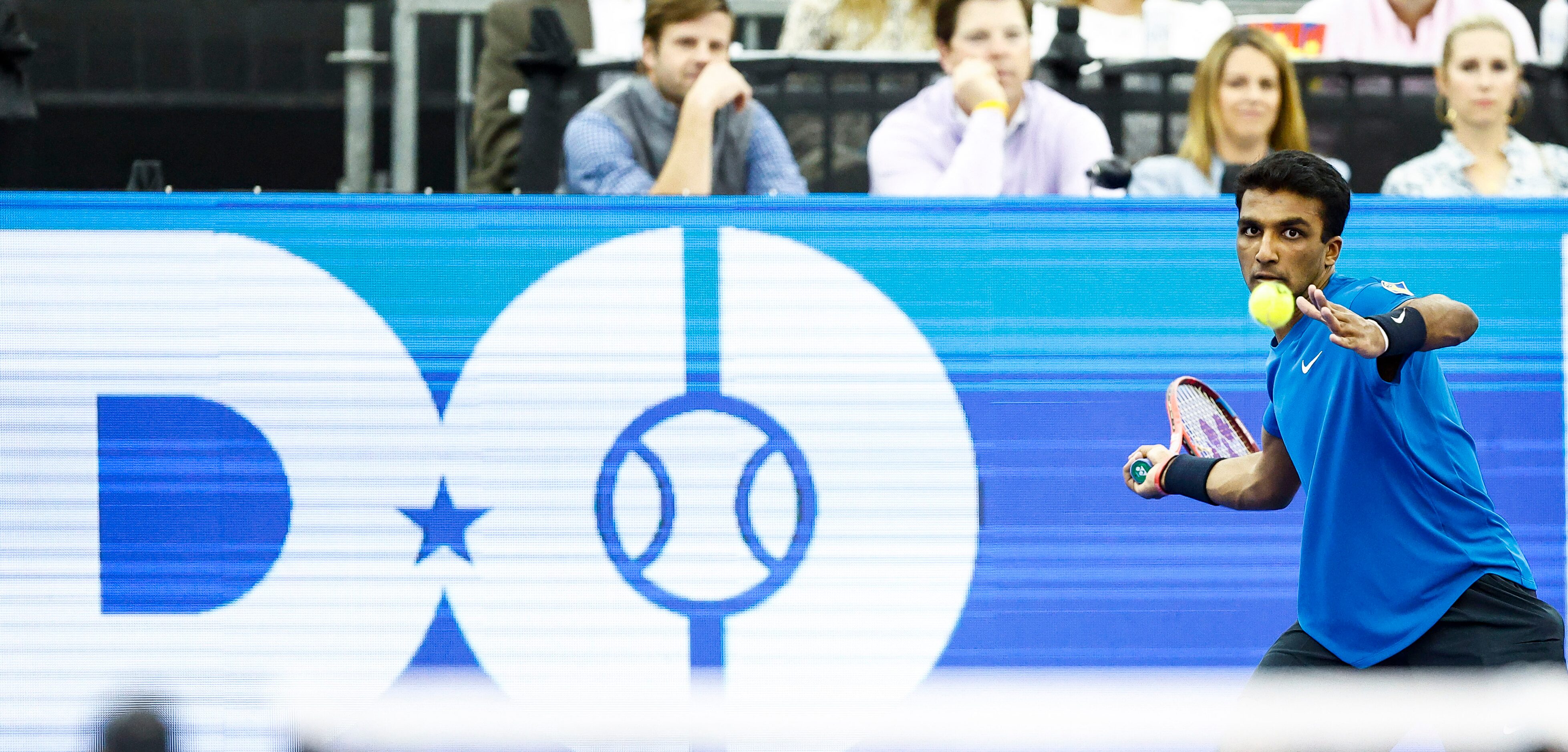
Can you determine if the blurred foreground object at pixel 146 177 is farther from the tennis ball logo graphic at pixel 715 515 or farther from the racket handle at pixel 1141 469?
the racket handle at pixel 1141 469

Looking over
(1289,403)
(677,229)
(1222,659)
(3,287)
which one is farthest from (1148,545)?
(3,287)

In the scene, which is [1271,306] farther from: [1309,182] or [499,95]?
[499,95]

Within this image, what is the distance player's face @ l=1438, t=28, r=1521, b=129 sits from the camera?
5480 mm

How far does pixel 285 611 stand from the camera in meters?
4.40

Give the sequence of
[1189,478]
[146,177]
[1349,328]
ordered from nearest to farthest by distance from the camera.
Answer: [1349,328], [1189,478], [146,177]

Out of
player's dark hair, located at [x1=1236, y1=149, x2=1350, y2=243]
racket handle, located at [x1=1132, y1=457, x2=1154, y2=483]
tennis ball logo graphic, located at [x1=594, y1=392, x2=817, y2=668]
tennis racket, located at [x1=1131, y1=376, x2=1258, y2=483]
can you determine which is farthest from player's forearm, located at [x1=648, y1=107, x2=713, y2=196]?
player's dark hair, located at [x1=1236, y1=149, x2=1350, y2=243]

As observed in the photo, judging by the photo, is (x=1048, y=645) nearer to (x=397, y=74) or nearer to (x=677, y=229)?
(x=677, y=229)

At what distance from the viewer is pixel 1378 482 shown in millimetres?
3383

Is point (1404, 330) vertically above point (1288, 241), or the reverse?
point (1288, 241)

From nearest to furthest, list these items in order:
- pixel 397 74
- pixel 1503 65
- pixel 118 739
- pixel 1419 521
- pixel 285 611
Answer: pixel 118 739 < pixel 1419 521 < pixel 285 611 < pixel 1503 65 < pixel 397 74

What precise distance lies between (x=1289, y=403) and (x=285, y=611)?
2.50m

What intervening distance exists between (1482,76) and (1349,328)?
2.94 m

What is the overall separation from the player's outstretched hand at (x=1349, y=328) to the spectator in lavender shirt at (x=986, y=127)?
231cm

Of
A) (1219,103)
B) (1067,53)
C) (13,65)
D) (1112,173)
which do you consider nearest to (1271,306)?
(1112,173)
